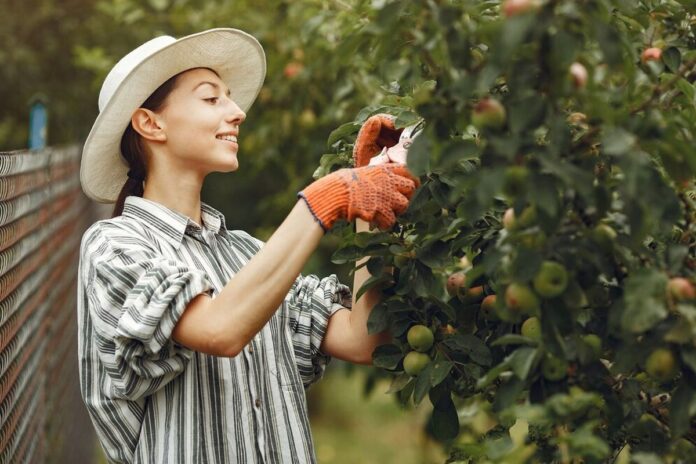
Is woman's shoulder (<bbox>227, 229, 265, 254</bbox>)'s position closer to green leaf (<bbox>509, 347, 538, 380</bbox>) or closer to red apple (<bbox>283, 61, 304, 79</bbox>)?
green leaf (<bbox>509, 347, 538, 380</bbox>)

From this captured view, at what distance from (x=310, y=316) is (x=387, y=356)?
0.33 m

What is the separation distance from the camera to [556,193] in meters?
1.39

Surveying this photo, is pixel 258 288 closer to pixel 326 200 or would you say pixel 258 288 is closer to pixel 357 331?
pixel 326 200

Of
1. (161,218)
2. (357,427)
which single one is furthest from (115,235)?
(357,427)

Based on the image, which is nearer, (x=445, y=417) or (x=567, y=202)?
(x=567, y=202)

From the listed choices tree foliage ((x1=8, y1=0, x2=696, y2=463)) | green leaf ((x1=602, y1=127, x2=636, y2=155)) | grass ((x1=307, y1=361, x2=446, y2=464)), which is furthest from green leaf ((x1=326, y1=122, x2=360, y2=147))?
grass ((x1=307, y1=361, x2=446, y2=464))

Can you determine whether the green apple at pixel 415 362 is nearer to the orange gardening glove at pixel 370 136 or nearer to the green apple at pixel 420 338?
the green apple at pixel 420 338

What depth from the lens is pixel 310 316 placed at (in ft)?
7.98

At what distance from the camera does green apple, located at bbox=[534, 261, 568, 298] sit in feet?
4.70

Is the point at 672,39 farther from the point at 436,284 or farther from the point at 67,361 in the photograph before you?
the point at 67,361

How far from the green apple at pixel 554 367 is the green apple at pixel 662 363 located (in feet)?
0.39

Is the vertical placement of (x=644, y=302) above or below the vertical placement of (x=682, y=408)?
above

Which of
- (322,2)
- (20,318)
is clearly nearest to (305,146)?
(322,2)

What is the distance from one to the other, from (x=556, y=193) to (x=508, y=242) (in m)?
0.13
